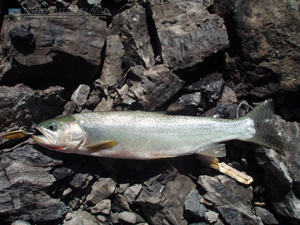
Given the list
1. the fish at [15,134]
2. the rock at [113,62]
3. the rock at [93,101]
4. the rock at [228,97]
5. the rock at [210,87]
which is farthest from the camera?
the rock at [113,62]

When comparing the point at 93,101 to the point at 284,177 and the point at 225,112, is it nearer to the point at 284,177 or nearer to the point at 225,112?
the point at 225,112

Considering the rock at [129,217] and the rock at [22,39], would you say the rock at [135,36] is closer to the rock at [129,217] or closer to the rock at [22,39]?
the rock at [22,39]

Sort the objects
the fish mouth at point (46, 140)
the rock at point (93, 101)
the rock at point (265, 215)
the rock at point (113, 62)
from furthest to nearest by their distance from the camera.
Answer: the rock at point (113, 62) → the rock at point (93, 101) → the rock at point (265, 215) → the fish mouth at point (46, 140)

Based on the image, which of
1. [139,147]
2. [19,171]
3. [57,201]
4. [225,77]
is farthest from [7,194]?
[225,77]

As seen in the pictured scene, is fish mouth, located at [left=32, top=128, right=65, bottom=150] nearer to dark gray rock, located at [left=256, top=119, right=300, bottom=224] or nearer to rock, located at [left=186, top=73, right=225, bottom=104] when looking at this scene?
A: rock, located at [left=186, top=73, right=225, bottom=104]

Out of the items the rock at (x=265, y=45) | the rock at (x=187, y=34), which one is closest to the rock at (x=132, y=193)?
the rock at (x=187, y=34)

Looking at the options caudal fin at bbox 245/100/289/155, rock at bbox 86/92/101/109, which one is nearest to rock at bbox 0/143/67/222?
rock at bbox 86/92/101/109
